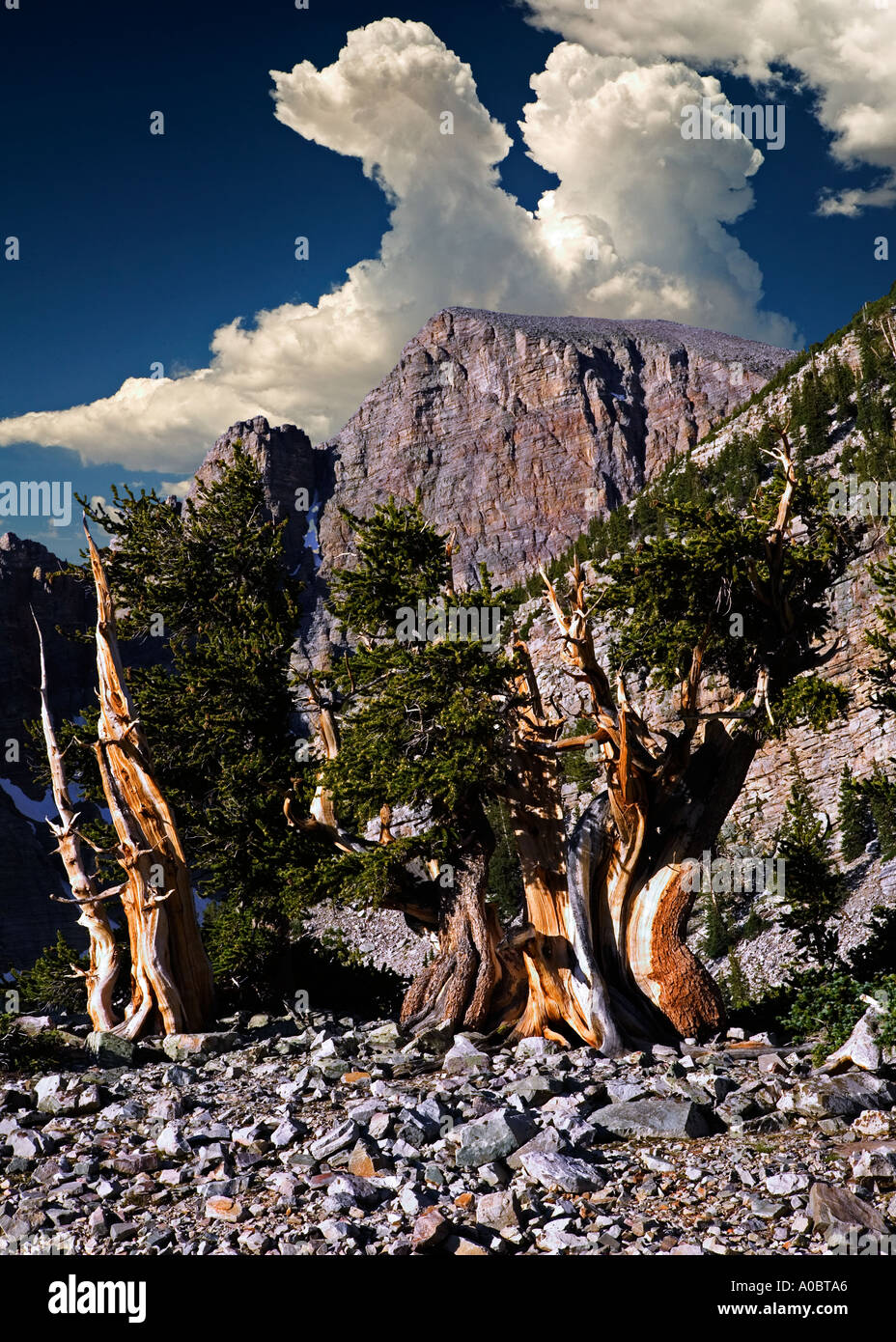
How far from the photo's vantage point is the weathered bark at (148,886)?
12.6 m

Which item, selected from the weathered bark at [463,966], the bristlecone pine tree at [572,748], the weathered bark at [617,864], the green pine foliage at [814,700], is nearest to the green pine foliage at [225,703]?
the bristlecone pine tree at [572,748]

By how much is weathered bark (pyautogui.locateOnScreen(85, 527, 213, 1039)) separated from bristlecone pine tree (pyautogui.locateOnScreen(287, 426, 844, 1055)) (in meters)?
2.22

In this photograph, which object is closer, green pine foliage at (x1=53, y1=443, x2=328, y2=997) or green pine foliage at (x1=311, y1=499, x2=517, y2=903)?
green pine foliage at (x1=311, y1=499, x2=517, y2=903)

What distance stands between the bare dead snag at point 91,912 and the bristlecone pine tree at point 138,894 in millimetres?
15

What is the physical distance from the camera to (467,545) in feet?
609

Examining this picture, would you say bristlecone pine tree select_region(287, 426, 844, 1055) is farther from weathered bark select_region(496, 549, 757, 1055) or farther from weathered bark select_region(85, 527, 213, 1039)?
weathered bark select_region(85, 527, 213, 1039)

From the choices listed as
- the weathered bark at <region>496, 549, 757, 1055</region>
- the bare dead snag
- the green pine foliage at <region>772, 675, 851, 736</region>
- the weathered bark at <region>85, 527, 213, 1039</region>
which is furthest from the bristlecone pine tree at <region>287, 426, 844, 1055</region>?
the bare dead snag

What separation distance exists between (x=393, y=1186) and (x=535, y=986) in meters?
6.44

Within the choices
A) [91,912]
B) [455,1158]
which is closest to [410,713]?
[91,912]

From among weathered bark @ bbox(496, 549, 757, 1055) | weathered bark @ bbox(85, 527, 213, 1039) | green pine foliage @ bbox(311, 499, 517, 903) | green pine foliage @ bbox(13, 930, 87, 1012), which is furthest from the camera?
green pine foliage @ bbox(13, 930, 87, 1012)

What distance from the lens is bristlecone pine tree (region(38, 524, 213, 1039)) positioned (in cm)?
1267

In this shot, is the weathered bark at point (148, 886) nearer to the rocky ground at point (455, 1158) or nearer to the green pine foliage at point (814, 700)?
the rocky ground at point (455, 1158)

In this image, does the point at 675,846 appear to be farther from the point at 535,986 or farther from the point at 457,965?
the point at 457,965
